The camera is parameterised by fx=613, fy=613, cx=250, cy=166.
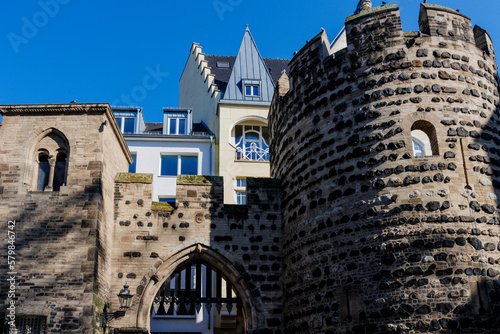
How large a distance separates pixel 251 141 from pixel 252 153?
598 mm

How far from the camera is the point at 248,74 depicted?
26047mm

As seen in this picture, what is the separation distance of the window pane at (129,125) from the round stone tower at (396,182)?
13.6 metres

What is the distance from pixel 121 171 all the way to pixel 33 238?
293cm

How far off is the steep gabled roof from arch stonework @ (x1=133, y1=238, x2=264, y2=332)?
1257cm

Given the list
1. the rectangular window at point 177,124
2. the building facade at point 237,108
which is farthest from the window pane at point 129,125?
the building facade at point 237,108

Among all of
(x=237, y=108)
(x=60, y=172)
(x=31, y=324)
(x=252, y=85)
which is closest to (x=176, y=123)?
(x=237, y=108)

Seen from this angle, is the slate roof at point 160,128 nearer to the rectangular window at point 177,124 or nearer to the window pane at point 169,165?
the rectangular window at point 177,124

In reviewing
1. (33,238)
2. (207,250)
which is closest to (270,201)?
(207,250)

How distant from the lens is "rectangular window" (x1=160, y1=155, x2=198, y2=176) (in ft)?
77.4

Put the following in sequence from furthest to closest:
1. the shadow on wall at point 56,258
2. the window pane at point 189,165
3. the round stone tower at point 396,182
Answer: the window pane at point 189,165 < the shadow on wall at point 56,258 < the round stone tower at point 396,182

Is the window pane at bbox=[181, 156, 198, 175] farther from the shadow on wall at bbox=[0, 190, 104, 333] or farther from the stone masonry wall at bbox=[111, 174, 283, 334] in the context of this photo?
the shadow on wall at bbox=[0, 190, 104, 333]

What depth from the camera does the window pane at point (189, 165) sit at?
2380 cm

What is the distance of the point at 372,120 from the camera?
10430mm

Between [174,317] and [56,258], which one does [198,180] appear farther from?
[174,317]
